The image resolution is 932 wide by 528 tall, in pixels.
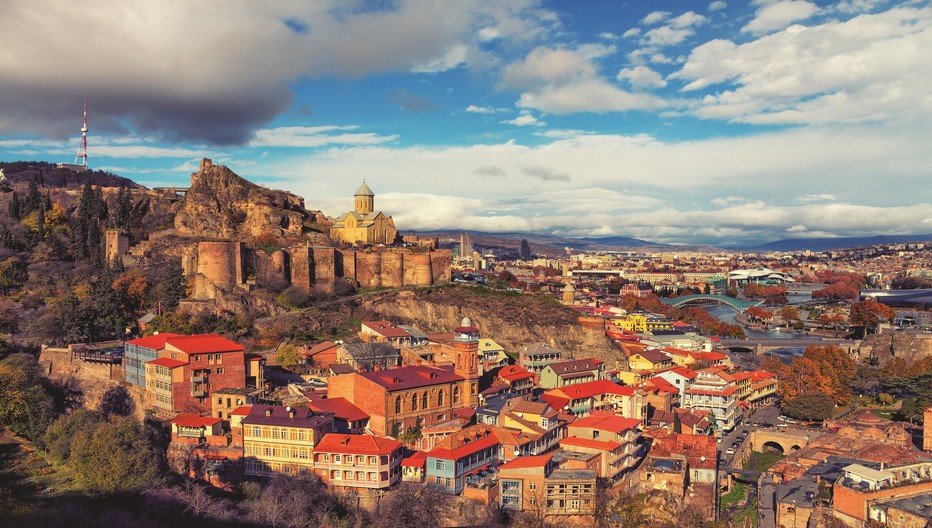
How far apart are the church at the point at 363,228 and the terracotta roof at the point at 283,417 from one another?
93.6ft

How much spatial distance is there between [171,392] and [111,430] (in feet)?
11.5

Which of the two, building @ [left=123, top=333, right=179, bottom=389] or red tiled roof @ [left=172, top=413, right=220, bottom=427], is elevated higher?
building @ [left=123, top=333, right=179, bottom=389]

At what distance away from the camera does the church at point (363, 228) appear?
55.5 m

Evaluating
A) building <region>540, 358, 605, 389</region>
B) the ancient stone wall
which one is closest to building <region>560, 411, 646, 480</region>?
building <region>540, 358, 605, 389</region>

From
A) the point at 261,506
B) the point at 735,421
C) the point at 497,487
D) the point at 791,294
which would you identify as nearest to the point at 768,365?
the point at 735,421

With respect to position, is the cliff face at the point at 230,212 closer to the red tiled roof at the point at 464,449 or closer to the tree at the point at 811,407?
the red tiled roof at the point at 464,449

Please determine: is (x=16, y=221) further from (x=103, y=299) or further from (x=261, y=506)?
(x=261, y=506)

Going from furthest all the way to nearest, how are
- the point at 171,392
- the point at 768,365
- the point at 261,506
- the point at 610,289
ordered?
the point at 610,289 → the point at 768,365 → the point at 171,392 → the point at 261,506

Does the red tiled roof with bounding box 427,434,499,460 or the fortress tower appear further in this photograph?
the fortress tower

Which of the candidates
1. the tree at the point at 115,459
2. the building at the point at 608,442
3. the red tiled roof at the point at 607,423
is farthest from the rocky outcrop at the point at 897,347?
the tree at the point at 115,459

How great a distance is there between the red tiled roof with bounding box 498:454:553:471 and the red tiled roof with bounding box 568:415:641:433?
4.03 metres

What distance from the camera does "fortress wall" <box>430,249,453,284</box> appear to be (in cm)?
5230

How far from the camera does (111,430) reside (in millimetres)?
27609

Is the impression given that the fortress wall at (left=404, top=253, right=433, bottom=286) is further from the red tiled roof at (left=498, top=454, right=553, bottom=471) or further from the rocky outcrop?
the rocky outcrop
